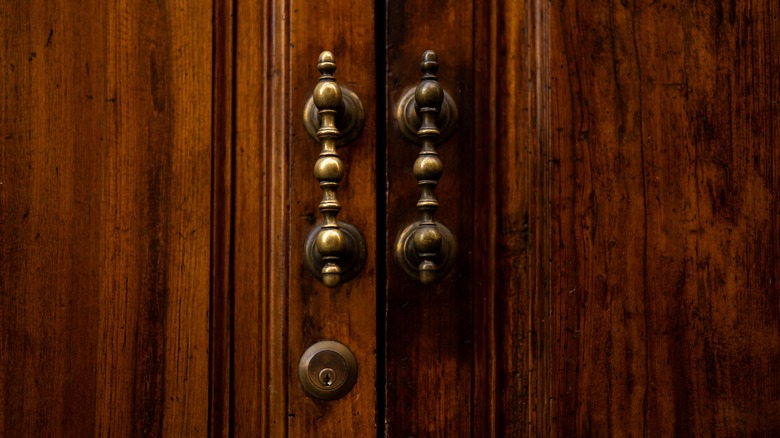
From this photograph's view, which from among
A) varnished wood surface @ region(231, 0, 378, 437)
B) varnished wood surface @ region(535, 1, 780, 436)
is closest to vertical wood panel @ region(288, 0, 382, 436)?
varnished wood surface @ region(231, 0, 378, 437)

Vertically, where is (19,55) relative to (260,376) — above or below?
above

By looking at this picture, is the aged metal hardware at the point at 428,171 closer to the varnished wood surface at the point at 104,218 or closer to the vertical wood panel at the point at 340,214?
the vertical wood panel at the point at 340,214

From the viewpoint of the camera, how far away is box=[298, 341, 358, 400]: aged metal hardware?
478 mm

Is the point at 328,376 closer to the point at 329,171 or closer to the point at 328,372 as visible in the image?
the point at 328,372

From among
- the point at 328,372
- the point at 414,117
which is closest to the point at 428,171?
the point at 414,117

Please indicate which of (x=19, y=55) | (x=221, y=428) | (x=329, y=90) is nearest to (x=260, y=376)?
(x=221, y=428)

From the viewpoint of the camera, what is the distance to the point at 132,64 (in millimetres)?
504

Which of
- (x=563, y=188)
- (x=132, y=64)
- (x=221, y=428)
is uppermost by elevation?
(x=132, y=64)

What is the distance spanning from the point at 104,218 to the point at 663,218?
48cm

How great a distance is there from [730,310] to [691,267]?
0.16 feet

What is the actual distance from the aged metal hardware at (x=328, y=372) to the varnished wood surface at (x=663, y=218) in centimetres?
17

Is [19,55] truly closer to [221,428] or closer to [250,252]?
[250,252]

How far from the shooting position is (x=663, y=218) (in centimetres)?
49

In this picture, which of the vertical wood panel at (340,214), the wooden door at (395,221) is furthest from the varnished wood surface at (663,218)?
the vertical wood panel at (340,214)
